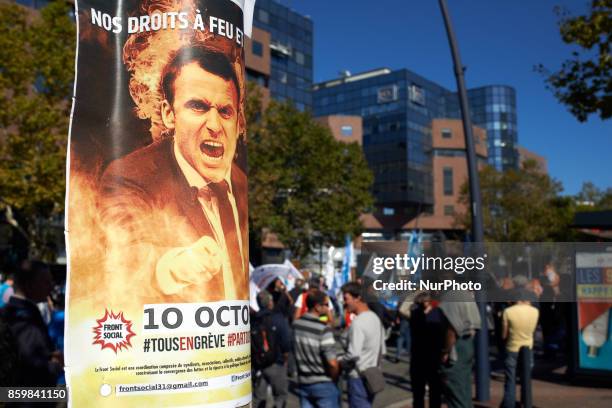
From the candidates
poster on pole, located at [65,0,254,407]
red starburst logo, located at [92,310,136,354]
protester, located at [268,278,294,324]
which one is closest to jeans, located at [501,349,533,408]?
protester, located at [268,278,294,324]

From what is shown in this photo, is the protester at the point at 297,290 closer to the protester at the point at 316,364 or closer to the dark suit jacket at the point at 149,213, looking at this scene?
the protester at the point at 316,364

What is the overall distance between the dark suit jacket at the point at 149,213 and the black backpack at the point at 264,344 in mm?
5481

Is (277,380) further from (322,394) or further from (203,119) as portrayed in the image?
(203,119)

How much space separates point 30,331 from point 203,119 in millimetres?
2291

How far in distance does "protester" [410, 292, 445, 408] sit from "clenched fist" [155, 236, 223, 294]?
5.26 meters

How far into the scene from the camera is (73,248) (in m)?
2.53

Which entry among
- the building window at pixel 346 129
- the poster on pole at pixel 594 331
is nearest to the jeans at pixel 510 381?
the poster on pole at pixel 594 331

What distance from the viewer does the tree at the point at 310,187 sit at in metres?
36.6

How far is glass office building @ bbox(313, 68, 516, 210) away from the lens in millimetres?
79750

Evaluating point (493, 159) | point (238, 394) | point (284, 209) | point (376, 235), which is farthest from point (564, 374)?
point (493, 159)

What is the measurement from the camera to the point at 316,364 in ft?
20.2

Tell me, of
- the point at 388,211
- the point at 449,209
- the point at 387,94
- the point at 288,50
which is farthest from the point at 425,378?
the point at 387,94

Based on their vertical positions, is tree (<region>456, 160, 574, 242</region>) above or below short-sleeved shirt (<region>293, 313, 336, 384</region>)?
above

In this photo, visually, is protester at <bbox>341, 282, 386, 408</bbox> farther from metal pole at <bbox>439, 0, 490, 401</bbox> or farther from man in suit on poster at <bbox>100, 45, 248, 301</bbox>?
man in suit on poster at <bbox>100, 45, 248, 301</bbox>
